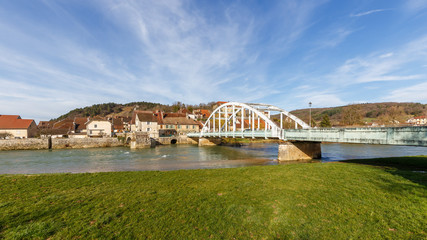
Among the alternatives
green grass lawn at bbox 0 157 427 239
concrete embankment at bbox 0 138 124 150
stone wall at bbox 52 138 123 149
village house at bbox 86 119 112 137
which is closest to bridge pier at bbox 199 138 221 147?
concrete embankment at bbox 0 138 124 150

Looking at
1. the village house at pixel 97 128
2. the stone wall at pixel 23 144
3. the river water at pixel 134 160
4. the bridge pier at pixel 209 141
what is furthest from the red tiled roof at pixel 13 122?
the bridge pier at pixel 209 141

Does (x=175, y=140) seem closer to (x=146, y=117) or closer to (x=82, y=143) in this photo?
(x=146, y=117)

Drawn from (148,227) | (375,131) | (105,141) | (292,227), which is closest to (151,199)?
(148,227)

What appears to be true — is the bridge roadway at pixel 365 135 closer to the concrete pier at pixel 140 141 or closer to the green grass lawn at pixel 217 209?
the green grass lawn at pixel 217 209

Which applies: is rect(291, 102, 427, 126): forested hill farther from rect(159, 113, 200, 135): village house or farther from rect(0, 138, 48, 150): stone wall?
rect(0, 138, 48, 150): stone wall

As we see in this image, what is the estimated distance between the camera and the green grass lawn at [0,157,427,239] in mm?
4820

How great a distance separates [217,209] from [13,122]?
234ft

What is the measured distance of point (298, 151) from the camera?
23453mm

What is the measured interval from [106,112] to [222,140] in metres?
128

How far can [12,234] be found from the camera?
4.63 m

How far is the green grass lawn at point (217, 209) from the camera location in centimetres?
482

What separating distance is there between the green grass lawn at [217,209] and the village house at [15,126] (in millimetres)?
58067

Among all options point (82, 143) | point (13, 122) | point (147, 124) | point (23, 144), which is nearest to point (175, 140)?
point (147, 124)

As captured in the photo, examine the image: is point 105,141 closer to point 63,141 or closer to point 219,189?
point 63,141
